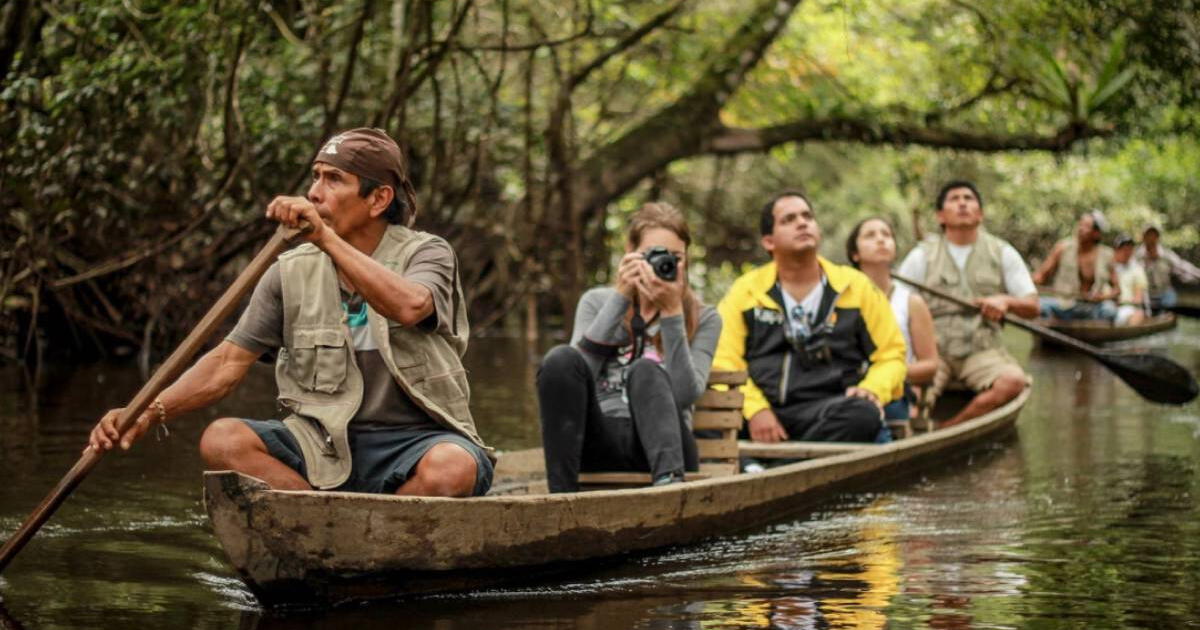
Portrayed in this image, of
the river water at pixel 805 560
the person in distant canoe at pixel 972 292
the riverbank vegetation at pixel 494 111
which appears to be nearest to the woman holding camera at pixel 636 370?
the river water at pixel 805 560

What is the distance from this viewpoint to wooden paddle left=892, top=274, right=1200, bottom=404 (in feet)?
28.7

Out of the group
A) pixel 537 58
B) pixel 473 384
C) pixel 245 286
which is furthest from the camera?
pixel 537 58

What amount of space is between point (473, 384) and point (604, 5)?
361cm

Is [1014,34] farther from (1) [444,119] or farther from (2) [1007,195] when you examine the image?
(2) [1007,195]

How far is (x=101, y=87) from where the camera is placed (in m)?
9.54

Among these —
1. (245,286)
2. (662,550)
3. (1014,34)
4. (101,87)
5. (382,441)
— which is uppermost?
(1014,34)

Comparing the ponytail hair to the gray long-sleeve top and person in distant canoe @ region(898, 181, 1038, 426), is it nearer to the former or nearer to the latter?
the gray long-sleeve top

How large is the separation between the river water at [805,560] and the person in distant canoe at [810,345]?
1.29 ft

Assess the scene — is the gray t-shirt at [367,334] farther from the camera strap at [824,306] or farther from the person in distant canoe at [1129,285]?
the person in distant canoe at [1129,285]

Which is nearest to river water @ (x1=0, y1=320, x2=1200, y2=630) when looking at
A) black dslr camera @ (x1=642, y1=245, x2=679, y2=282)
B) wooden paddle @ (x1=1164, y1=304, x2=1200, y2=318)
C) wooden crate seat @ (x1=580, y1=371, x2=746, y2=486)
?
wooden crate seat @ (x1=580, y1=371, x2=746, y2=486)

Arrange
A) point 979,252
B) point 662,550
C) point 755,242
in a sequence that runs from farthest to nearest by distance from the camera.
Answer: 1. point 755,242
2. point 979,252
3. point 662,550

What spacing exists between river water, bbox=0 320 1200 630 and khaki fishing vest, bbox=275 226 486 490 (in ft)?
1.41

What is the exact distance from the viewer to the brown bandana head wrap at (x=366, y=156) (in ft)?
13.7

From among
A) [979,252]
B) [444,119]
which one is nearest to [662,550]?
[979,252]
